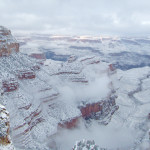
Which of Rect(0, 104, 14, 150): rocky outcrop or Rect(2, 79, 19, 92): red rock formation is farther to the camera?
Rect(2, 79, 19, 92): red rock formation

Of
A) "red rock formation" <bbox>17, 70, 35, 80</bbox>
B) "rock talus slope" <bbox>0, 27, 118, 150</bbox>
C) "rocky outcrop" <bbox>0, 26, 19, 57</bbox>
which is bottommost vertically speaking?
"rock talus slope" <bbox>0, 27, 118, 150</bbox>

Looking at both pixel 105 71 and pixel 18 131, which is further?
pixel 105 71

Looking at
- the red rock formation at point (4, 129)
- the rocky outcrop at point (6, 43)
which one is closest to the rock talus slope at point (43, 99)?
the rocky outcrop at point (6, 43)

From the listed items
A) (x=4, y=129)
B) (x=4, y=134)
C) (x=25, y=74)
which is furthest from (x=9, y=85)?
(x=4, y=134)

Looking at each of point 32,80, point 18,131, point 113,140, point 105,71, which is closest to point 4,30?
point 32,80

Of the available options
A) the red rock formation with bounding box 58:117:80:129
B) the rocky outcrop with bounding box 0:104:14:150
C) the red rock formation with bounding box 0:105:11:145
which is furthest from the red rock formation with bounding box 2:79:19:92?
the rocky outcrop with bounding box 0:104:14:150

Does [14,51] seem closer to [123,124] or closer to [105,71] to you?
[123,124]

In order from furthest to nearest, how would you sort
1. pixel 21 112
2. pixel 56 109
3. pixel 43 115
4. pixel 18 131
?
1. pixel 56 109
2. pixel 43 115
3. pixel 21 112
4. pixel 18 131

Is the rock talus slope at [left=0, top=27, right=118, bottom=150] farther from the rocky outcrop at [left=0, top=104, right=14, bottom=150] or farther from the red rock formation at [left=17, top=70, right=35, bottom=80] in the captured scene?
the rocky outcrop at [left=0, top=104, right=14, bottom=150]

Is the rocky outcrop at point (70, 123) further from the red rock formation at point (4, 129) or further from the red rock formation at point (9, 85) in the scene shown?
the red rock formation at point (4, 129)
